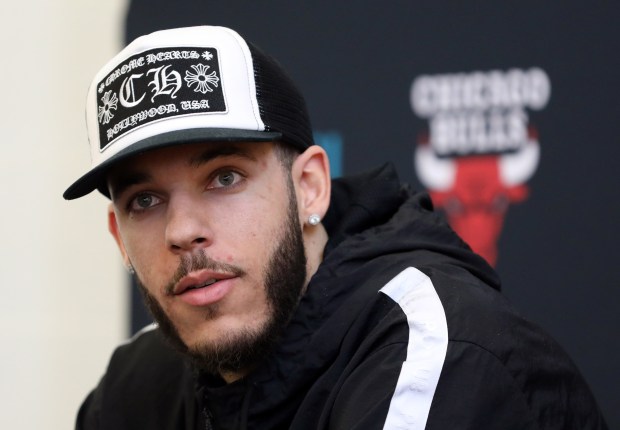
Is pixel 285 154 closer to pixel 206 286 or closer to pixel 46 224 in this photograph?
pixel 206 286

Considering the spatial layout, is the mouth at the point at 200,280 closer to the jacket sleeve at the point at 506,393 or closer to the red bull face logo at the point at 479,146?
the jacket sleeve at the point at 506,393

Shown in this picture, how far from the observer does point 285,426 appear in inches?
56.0

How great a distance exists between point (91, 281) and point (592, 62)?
1607 millimetres

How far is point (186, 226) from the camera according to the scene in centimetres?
134

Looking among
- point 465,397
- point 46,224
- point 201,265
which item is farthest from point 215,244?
point 46,224

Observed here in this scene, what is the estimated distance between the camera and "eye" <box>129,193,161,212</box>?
1.43 meters

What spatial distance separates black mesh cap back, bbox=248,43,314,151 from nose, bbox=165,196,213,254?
161 millimetres

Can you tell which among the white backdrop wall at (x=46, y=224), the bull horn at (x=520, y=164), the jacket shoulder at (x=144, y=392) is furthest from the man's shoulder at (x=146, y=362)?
the white backdrop wall at (x=46, y=224)

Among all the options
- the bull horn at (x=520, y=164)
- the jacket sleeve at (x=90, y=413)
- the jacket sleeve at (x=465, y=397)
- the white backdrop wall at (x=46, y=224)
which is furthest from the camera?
the white backdrop wall at (x=46, y=224)

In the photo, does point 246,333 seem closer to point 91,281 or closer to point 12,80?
point 91,281

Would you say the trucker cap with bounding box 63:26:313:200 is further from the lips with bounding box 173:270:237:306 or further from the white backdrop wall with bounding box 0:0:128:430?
the white backdrop wall with bounding box 0:0:128:430

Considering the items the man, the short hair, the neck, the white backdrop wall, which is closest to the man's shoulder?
the man

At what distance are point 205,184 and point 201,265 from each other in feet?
0.41

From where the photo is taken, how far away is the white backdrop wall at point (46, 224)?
115 inches
